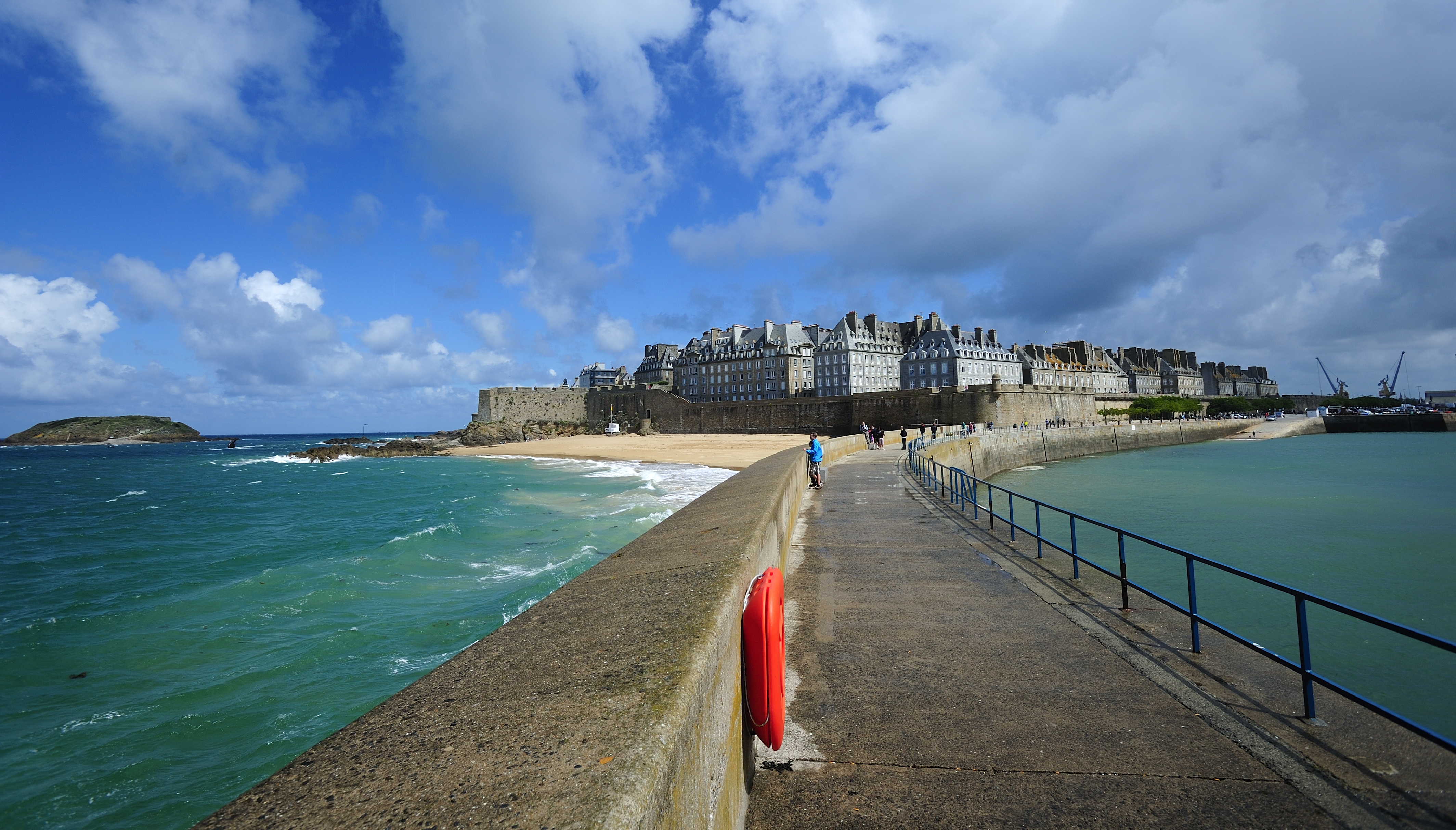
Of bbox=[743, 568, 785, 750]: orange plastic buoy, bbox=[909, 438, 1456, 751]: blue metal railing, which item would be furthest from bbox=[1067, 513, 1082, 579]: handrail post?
bbox=[743, 568, 785, 750]: orange plastic buoy

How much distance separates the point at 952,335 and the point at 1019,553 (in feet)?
249

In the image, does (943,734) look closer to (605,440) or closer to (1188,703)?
(1188,703)

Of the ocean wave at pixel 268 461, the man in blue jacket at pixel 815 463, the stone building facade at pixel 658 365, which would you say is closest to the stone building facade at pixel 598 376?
the stone building facade at pixel 658 365

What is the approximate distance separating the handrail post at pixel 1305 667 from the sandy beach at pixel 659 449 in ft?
100

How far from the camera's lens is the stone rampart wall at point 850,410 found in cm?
5278

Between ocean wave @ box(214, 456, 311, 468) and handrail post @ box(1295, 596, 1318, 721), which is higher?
handrail post @ box(1295, 596, 1318, 721)

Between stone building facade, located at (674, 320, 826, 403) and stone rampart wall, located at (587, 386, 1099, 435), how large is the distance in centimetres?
724

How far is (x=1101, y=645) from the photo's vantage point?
15.8 ft

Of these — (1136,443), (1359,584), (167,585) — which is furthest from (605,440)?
(1359,584)

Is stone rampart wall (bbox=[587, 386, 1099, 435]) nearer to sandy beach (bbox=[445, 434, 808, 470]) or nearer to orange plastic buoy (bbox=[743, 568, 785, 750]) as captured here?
sandy beach (bbox=[445, 434, 808, 470])

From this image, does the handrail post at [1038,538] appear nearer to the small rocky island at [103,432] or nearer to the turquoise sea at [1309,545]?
the turquoise sea at [1309,545]

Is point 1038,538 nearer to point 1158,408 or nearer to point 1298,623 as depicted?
point 1298,623

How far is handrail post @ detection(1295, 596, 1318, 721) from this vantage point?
351cm

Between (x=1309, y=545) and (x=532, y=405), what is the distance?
78.4 meters
